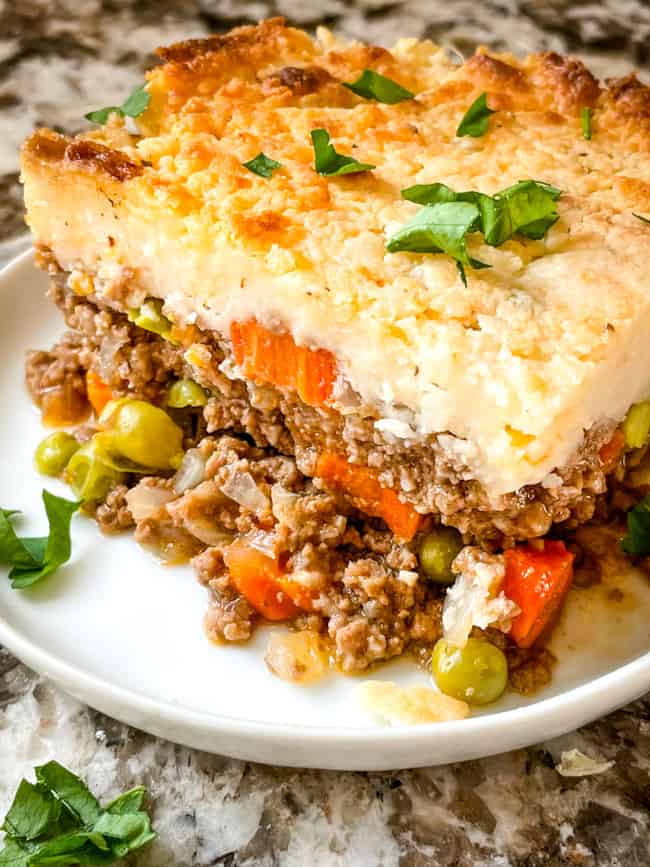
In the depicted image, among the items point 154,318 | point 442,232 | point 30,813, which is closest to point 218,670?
point 30,813

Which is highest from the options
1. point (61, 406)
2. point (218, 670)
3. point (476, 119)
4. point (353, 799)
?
point (476, 119)

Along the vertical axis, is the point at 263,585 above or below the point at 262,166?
below

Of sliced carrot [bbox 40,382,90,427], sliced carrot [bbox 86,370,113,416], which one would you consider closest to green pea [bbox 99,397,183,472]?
sliced carrot [bbox 86,370,113,416]

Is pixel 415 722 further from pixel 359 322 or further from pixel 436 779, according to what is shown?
pixel 359 322

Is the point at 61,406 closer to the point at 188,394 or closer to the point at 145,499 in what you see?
the point at 188,394

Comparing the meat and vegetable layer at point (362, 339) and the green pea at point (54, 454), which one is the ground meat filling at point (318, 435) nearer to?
the meat and vegetable layer at point (362, 339)

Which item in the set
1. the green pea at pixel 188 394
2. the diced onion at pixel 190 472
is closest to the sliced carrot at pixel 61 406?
the green pea at pixel 188 394
